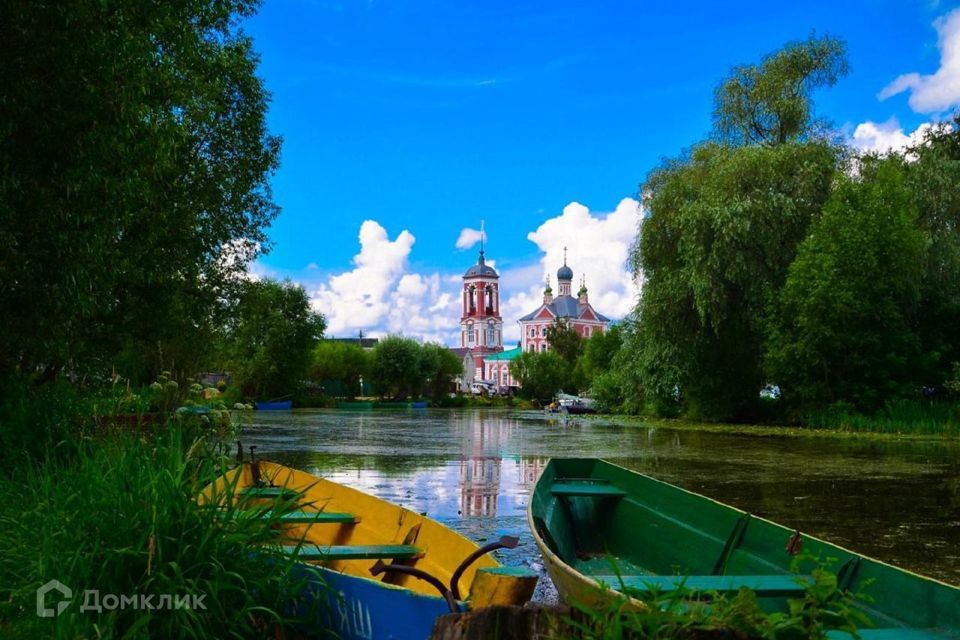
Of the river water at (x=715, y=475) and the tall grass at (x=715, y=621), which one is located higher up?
the tall grass at (x=715, y=621)

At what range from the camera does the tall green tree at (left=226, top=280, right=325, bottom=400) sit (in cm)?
5194

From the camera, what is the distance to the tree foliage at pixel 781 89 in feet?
88.4

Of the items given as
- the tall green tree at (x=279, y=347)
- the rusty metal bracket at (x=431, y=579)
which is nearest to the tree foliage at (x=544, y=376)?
the tall green tree at (x=279, y=347)

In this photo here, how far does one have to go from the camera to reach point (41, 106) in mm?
7262

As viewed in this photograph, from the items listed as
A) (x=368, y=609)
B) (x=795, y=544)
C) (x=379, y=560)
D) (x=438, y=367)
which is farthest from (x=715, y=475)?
(x=438, y=367)

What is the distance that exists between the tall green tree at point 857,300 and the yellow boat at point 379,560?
2020 centimetres

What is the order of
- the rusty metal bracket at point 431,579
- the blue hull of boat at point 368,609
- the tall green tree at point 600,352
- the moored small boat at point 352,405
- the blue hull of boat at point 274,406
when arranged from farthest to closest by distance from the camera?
the tall green tree at point 600,352
the moored small boat at point 352,405
the blue hull of boat at point 274,406
the blue hull of boat at point 368,609
the rusty metal bracket at point 431,579

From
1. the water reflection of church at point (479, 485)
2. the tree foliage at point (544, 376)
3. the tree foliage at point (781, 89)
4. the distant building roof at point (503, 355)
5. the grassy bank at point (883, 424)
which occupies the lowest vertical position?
the water reflection of church at point (479, 485)

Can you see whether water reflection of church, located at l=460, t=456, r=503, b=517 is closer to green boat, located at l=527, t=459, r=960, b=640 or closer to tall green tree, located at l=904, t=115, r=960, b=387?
green boat, located at l=527, t=459, r=960, b=640

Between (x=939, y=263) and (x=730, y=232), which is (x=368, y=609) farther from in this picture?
(x=939, y=263)

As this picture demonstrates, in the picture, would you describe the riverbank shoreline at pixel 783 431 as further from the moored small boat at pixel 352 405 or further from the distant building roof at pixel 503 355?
the distant building roof at pixel 503 355

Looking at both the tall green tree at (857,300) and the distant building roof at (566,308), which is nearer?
the tall green tree at (857,300)

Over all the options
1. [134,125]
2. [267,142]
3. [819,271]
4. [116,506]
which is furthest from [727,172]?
[116,506]

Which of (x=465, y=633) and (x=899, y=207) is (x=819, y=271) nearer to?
(x=899, y=207)
